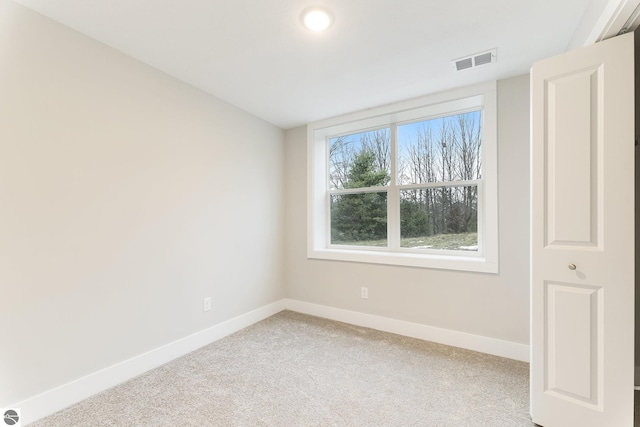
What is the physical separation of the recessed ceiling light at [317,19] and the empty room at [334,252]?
0.01m

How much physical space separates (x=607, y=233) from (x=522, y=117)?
1288mm

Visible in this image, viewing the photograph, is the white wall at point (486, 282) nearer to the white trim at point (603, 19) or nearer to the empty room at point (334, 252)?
the empty room at point (334, 252)

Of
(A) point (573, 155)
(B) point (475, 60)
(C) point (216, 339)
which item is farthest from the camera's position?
(C) point (216, 339)

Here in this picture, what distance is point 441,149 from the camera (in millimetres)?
2865

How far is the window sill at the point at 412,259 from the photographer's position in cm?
242

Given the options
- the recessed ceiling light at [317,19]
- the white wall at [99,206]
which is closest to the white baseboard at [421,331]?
the white wall at [99,206]

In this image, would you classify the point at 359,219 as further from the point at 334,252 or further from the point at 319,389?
the point at 319,389

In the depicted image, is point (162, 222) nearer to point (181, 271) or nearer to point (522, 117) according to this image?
point (181, 271)

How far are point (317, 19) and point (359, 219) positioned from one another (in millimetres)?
2166

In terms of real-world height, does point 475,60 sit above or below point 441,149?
above

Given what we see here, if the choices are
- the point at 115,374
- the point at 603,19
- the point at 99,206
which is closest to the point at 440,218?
the point at 603,19

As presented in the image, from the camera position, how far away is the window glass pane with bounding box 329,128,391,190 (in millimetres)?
3199
